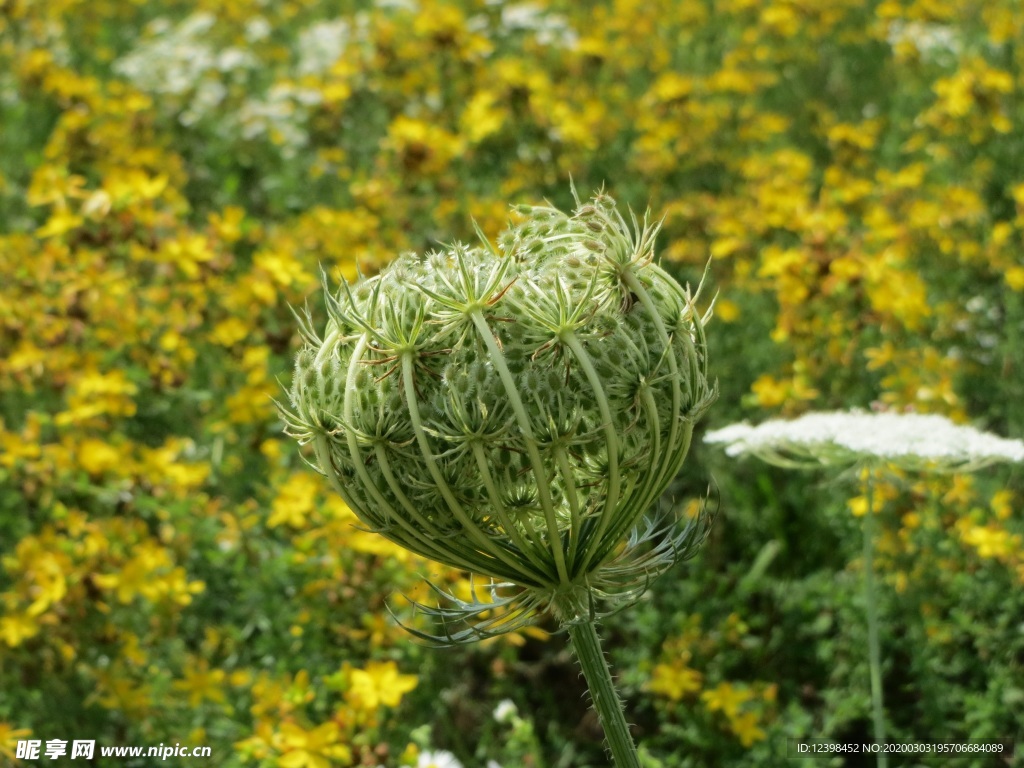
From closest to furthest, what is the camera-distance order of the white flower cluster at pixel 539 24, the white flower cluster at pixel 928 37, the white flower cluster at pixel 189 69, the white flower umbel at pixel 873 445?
the white flower umbel at pixel 873 445, the white flower cluster at pixel 928 37, the white flower cluster at pixel 539 24, the white flower cluster at pixel 189 69

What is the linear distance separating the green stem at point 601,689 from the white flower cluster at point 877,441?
2.49ft

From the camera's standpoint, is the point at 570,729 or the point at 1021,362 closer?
the point at 570,729

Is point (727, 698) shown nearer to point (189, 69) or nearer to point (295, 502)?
point (295, 502)

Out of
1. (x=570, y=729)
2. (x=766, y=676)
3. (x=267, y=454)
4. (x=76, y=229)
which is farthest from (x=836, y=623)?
(x=76, y=229)

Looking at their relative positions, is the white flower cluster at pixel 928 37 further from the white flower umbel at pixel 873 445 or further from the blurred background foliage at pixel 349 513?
the white flower umbel at pixel 873 445

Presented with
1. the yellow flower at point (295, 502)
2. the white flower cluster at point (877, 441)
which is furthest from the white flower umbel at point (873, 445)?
the yellow flower at point (295, 502)

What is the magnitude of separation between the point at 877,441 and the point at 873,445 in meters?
0.03

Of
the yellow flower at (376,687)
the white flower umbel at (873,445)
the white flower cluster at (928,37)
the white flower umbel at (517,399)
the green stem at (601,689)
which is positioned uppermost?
the white flower umbel at (517,399)

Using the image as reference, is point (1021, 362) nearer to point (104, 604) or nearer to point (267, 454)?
point (267, 454)

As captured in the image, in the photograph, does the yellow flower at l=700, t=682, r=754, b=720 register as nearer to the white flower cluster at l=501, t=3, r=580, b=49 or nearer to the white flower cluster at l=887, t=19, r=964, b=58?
the white flower cluster at l=501, t=3, r=580, b=49

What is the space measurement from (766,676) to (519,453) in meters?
2.28

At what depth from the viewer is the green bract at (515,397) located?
148 cm

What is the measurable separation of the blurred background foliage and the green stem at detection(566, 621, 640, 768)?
1.53 ft

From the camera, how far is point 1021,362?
3975mm
